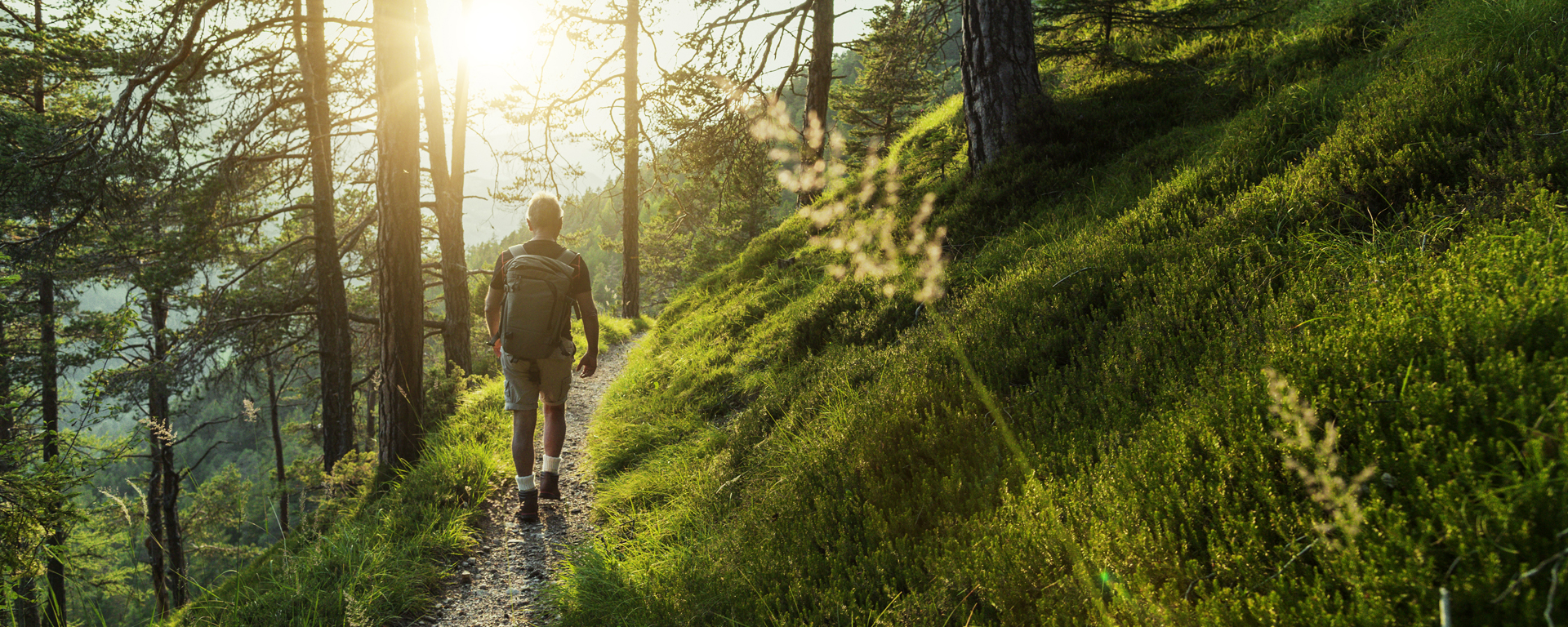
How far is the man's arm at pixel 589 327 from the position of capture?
4809 mm

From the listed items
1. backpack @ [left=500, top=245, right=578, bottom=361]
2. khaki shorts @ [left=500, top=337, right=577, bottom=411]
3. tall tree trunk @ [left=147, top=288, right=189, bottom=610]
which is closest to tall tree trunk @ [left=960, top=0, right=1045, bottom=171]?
backpack @ [left=500, top=245, right=578, bottom=361]

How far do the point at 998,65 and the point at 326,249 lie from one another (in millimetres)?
11858

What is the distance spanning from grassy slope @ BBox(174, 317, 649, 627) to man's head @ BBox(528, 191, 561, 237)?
2.18 metres

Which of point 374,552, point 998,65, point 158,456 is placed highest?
point 998,65

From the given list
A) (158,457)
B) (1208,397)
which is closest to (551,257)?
(1208,397)

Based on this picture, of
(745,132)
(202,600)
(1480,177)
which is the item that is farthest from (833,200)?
(202,600)

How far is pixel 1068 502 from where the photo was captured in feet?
7.74

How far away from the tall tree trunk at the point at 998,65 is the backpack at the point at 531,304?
15.1 feet

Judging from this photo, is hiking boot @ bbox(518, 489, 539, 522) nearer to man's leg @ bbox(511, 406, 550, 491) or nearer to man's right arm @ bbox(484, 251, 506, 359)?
man's leg @ bbox(511, 406, 550, 491)

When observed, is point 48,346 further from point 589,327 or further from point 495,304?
point 589,327

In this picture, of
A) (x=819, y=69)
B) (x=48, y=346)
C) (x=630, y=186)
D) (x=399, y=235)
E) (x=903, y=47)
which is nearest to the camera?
(x=399, y=235)

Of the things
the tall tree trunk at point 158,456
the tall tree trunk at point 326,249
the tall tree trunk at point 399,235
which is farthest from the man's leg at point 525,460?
the tall tree trunk at point 158,456

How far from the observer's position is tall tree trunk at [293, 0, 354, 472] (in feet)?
33.9

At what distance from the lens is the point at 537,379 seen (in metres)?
4.92
